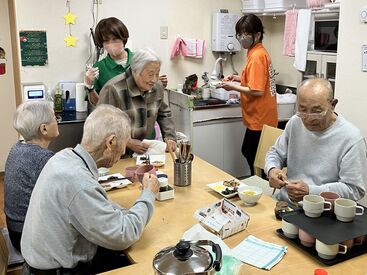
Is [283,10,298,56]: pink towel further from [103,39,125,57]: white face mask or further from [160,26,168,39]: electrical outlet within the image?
[103,39,125,57]: white face mask

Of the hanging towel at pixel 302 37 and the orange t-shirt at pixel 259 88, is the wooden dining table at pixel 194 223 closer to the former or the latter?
the orange t-shirt at pixel 259 88

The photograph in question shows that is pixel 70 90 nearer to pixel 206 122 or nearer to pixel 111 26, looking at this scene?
pixel 111 26

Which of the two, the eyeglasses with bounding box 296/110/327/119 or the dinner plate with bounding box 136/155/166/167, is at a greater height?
the eyeglasses with bounding box 296/110/327/119

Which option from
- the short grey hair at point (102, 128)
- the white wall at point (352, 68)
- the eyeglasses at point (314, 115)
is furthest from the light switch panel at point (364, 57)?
the short grey hair at point (102, 128)

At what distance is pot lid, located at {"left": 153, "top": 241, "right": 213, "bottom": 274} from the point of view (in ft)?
3.69

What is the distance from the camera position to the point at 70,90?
3.95m

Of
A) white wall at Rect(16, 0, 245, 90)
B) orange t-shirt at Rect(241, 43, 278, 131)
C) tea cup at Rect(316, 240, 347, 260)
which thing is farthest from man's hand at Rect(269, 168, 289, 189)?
white wall at Rect(16, 0, 245, 90)

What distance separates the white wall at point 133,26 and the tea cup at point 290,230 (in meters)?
3.03

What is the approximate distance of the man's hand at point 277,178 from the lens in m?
1.98

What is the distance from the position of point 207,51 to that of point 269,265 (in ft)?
11.6

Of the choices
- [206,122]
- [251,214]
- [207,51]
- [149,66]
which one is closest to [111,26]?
[149,66]

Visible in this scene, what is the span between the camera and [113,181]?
220cm

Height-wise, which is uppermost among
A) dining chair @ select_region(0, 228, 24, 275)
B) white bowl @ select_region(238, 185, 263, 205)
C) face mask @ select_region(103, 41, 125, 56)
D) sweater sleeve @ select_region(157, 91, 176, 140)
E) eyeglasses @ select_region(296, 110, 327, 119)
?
face mask @ select_region(103, 41, 125, 56)

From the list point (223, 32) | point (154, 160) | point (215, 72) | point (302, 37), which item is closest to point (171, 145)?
point (154, 160)
